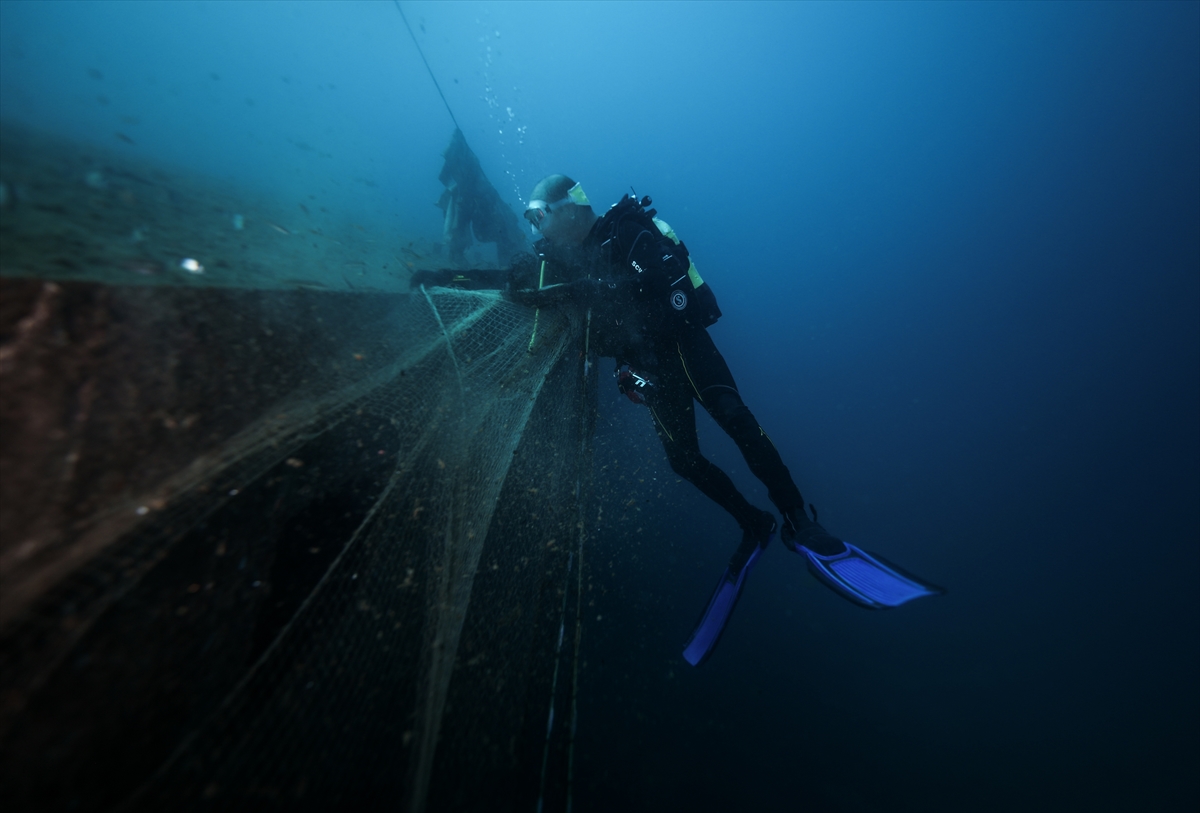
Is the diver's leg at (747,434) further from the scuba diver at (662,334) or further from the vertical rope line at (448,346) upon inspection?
the vertical rope line at (448,346)

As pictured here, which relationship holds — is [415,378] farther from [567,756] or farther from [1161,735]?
[1161,735]

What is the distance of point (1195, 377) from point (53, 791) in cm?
3476

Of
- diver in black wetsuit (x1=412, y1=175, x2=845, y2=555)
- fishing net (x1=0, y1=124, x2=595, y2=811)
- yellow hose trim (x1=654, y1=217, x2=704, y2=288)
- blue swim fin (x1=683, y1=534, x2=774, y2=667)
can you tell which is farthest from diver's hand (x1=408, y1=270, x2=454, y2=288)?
blue swim fin (x1=683, y1=534, x2=774, y2=667)

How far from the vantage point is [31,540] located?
97 cm

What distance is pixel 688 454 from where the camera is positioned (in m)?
3.61

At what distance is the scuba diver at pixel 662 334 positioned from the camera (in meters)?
3.05

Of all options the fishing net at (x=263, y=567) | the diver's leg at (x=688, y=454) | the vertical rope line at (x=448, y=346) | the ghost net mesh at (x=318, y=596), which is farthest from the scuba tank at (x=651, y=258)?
the fishing net at (x=263, y=567)

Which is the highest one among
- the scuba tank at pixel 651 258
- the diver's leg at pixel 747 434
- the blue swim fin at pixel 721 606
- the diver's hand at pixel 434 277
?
the scuba tank at pixel 651 258

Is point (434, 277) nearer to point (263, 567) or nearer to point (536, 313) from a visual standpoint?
point (536, 313)

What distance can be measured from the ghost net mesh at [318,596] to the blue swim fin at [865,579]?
65.3 inches

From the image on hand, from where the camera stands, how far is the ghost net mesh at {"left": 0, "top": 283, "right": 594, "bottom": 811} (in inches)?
35.8

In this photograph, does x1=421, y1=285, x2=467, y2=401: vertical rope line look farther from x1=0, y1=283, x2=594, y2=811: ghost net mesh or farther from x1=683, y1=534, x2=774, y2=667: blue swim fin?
x1=683, y1=534, x2=774, y2=667: blue swim fin

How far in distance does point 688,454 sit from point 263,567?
3.01 meters

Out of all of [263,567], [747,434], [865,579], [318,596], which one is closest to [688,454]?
[747,434]
